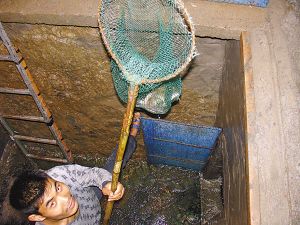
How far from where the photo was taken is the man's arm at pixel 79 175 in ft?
8.78

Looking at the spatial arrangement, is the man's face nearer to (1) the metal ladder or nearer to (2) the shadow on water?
(1) the metal ladder

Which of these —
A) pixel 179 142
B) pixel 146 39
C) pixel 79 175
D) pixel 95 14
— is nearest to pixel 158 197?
pixel 179 142

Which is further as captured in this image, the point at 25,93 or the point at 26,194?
the point at 25,93

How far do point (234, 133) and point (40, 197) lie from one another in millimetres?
1769

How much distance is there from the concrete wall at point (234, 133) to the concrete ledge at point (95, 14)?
20 centimetres

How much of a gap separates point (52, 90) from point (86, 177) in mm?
1471

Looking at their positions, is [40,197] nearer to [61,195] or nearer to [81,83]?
[61,195]

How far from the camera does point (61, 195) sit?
2.41 metres

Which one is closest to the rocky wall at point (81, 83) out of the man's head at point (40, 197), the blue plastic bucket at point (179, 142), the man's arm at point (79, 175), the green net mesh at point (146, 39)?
the blue plastic bucket at point (179, 142)

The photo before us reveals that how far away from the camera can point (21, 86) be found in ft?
12.3

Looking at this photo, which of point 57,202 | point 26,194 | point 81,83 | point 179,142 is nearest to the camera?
point 26,194

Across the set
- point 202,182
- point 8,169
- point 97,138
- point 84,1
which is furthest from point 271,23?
point 8,169

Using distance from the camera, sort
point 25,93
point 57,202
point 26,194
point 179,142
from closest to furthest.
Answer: point 26,194
point 57,202
point 25,93
point 179,142

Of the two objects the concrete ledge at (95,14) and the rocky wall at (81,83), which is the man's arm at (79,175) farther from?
the concrete ledge at (95,14)
